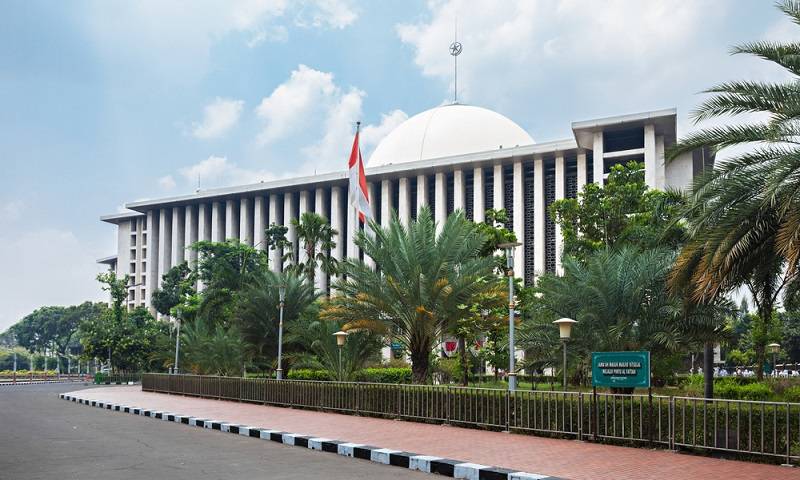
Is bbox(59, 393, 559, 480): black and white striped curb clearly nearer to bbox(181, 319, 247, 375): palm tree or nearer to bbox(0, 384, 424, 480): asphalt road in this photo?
bbox(0, 384, 424, 480): asphalt road

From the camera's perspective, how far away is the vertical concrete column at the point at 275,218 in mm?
73938

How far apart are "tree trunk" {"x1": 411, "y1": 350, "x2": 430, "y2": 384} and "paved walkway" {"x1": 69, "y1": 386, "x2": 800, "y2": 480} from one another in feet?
13.9

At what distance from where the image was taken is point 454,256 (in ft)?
75.2

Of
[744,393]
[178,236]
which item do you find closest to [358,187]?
[744,393]

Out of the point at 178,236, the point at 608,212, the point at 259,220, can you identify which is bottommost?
the point at 608,212

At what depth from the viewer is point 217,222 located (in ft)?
256

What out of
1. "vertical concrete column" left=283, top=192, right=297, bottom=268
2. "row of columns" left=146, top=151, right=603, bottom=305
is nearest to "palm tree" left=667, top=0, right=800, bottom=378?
"row of columns" left=146, top=151, right=603, bottom=305

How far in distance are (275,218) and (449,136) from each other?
18480 millimetres

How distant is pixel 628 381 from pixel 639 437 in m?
0.89

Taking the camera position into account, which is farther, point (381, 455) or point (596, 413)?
point (596, 413)

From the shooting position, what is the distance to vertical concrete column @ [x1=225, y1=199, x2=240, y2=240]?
77356mm

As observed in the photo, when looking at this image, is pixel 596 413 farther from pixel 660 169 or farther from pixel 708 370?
pixel 660 169

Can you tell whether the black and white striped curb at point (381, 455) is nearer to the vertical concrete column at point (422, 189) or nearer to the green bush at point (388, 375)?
the green bush at point (388, 375)

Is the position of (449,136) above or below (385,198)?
above
